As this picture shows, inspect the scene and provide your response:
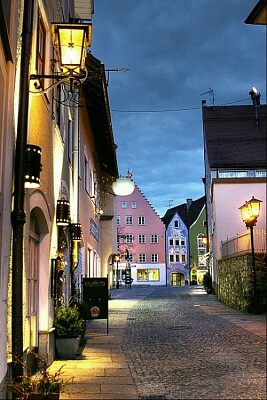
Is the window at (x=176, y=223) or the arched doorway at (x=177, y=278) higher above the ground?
the window at (x=176, y=223)

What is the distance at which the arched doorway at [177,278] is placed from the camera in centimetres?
5277

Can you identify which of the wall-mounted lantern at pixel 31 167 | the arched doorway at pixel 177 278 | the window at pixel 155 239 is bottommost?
the arched doorway at pixel 177 278

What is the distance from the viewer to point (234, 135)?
6.62ft

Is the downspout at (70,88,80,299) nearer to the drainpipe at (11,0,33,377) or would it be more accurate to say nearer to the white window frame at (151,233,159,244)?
the drainpipe at (11,0,33,377)

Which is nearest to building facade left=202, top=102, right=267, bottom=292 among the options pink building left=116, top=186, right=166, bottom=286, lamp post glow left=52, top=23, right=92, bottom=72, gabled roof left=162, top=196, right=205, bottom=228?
gabled roof left=162, top=196, right=205, bottom=228

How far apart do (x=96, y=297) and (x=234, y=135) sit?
790 cm

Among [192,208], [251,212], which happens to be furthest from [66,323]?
[251,212]

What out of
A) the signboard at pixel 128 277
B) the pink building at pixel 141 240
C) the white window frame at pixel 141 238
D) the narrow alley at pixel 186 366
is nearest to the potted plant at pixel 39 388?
the narrow alley at pixel 186 366

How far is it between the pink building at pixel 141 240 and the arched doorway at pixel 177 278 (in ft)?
3.18

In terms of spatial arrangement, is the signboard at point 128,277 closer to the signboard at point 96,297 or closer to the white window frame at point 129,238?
the white window frame at point 129,238

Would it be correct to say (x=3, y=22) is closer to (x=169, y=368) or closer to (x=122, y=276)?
(x=169, y=368)

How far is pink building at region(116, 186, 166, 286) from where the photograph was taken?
164 ft

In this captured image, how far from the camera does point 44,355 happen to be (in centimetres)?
609

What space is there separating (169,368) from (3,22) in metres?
2.88
